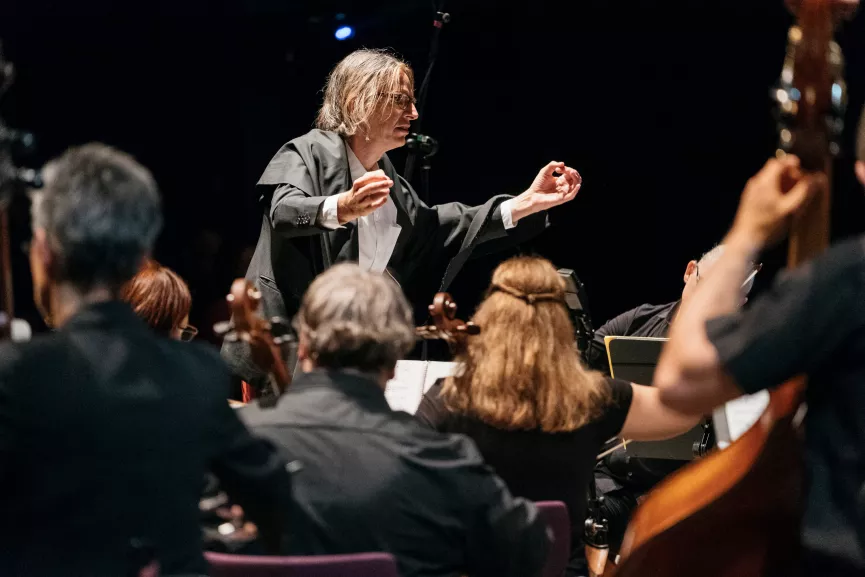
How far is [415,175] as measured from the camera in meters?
5.43

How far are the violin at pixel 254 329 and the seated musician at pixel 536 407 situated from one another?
486mm

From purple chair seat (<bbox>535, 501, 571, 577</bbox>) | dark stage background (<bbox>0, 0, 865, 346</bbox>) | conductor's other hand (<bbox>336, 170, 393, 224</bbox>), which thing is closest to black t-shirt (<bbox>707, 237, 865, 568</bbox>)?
purple chair seat (<bbox>535, 501, 571, 577</bbox>)

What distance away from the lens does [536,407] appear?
2.25 metres

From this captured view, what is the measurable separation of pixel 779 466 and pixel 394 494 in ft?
2.03

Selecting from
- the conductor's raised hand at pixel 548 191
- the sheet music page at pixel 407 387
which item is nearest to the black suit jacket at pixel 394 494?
the sheet music page at pixel 407 387

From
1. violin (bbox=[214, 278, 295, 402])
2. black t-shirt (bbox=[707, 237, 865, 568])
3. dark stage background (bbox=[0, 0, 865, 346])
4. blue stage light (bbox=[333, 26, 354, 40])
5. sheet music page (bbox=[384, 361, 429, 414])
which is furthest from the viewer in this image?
blue stage light (bbox=[333, 26, 354, 40])

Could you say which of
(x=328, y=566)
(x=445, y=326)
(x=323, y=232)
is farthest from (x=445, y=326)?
(x=323, y=232)

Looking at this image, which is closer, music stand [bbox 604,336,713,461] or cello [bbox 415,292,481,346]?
cello [bbox 415,292,481,346]

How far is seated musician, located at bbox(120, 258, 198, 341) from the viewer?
272 cm

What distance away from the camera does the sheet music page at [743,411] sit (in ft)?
8.97

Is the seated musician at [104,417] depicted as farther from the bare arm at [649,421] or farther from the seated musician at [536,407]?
the bare arm at [649,421]

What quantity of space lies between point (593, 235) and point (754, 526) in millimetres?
3738

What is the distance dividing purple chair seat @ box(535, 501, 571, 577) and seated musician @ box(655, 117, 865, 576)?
2.57 feet

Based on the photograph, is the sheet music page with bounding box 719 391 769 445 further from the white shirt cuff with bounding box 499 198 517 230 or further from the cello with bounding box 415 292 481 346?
the white shirt cuff with bounding box 499 198 517 230
